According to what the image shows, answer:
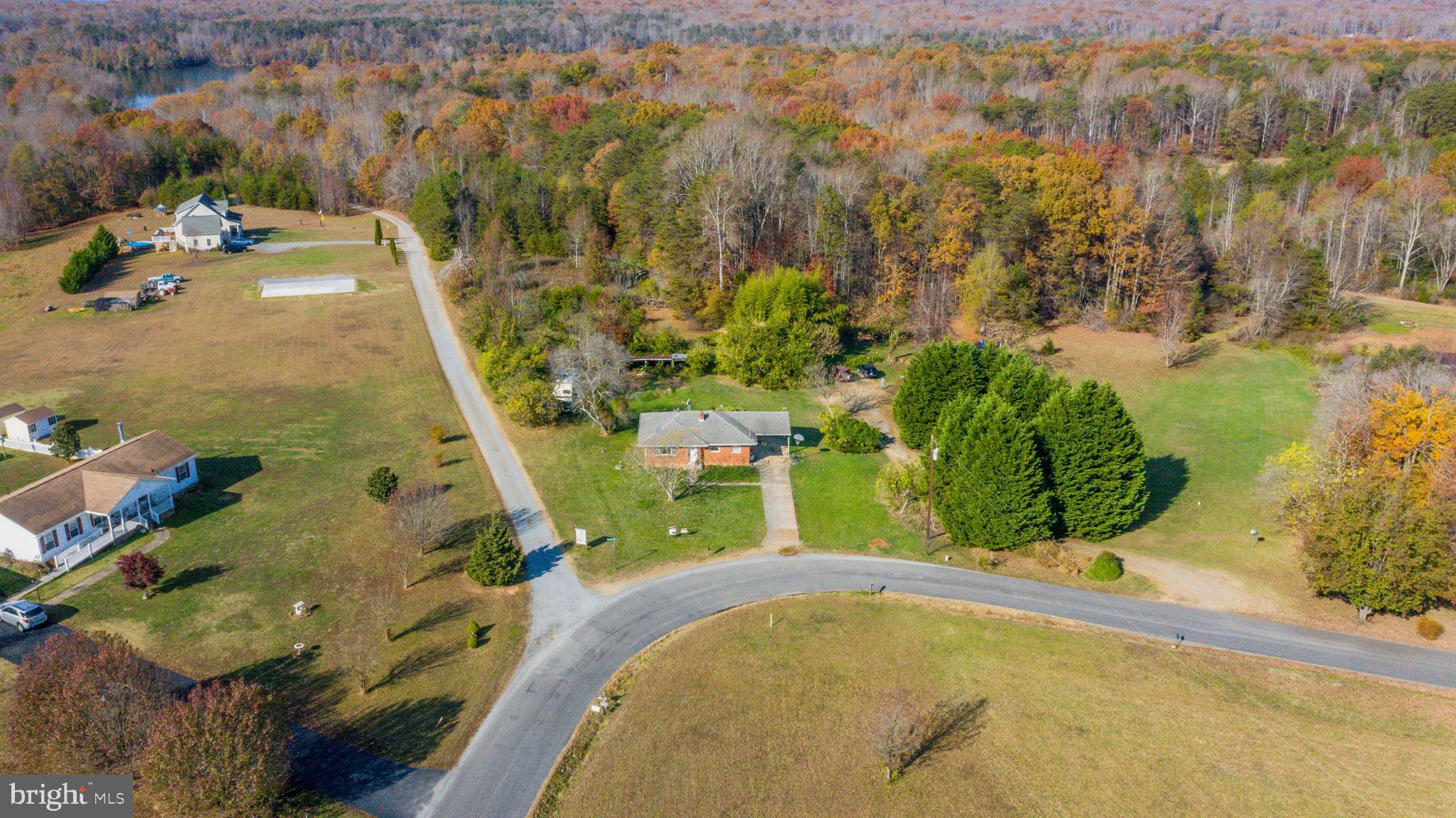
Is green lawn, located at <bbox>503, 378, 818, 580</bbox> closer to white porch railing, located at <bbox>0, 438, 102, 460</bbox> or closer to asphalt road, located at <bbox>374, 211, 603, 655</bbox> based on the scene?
asphalt road, located at <bbox>374, 211, 603, 655</bbox>

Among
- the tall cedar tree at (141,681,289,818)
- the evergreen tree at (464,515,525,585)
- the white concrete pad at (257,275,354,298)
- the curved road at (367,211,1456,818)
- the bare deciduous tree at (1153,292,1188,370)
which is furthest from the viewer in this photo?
the white concrete pad at (257,275,354,298)

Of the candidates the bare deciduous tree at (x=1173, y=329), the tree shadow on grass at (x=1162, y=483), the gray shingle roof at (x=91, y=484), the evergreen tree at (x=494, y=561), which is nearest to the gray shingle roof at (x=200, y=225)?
the gray shingle roof at (x=91, y=484)

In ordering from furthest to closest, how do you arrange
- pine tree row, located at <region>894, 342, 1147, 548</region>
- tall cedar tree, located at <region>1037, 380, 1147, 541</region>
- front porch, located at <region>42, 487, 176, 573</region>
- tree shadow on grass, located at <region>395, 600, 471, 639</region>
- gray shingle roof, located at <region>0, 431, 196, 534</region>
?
1. tall cedar tree, located at <region>1037, 380, 1147, 541</region>
2. pine tree row, located at <region>894, 342, 1147, 548</region>
3. gray shingle roof, located at <region>0, 431, 196, 534</region>
4. front porch, located at <region>42, 487, 176, 573</region>
5. tree shadow on grass, located at <region>395, 600, 471, 639</region>

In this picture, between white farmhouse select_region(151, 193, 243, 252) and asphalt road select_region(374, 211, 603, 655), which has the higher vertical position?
white farmhouse select_region(151, 193, 243, 252)

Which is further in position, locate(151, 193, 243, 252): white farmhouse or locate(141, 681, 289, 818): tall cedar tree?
locate(151, 193, 243, 252): white farmhouse

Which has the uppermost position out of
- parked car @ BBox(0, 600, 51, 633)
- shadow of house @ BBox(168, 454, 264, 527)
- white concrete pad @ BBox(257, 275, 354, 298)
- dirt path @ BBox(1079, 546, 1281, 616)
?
white concrete pad @ BBox(257, 275, 354, 298)

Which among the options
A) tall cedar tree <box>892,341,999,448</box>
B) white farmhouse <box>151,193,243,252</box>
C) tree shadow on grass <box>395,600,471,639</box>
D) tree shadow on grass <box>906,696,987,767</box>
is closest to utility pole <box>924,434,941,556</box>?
tall cedar tree <box>892,341,999,448</box>
